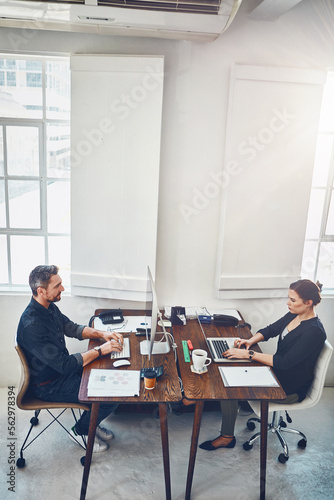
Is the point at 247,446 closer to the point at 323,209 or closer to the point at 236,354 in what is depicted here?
the point at 236,354

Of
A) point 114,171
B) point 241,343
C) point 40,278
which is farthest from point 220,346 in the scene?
point 114,171

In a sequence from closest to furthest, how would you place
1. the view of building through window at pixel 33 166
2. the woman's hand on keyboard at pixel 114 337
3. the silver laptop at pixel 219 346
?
the silver laptop at pixel 219 346 < the woman's hand on keyboard at pixel 114 337 < the view of building through window at pixel 33 166

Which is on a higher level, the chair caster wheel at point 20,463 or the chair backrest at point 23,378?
the chair backrest at point 23,378

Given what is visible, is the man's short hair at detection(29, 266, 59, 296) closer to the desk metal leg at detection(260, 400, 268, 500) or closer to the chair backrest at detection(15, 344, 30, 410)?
the chair backrest at detection(15, 344, 30, 410)

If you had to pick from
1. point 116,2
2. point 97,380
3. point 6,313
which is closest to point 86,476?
point 97,380

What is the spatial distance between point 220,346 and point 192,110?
1.82 meters

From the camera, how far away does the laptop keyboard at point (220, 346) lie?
2980mm

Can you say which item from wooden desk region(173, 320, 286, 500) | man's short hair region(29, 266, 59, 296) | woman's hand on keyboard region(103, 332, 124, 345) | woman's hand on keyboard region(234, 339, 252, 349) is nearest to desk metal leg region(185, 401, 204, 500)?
wooden desk region(173, 320, 286, 500)

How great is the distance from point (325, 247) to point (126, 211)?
1831mm

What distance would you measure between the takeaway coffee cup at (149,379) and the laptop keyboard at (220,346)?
23.1 inches

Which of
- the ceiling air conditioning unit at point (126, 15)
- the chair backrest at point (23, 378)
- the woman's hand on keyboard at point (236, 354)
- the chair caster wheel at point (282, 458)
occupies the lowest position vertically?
the chair caster wheel at point (282, 458)

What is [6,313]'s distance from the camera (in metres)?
3.66

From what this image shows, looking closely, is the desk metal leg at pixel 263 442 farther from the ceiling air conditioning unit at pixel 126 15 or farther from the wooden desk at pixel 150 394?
the ceiling air conditioning unit at pixel 126 15

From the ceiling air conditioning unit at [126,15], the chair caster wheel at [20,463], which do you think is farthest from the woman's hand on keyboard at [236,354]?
the ceiling air conditioning unit at [126,15]
